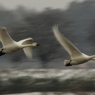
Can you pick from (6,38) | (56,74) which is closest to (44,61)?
(56,74)

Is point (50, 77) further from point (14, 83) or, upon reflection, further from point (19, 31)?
point (19, 31)

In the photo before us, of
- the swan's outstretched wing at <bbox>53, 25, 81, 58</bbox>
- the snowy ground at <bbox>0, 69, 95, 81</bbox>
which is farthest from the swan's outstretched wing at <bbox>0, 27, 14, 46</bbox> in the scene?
the snowy ground at <bbox>0, 69, 95, 81</bbox>

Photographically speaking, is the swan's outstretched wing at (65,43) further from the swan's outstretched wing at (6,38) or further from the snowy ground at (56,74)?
the snowy ground at (56,74)

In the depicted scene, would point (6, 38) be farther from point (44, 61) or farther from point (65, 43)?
point (44, 61)

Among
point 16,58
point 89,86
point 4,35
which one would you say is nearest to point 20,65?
point 16,58

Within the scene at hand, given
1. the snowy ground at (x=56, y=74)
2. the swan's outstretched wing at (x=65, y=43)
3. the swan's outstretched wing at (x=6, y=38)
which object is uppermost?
the snowy ground at (x=56, y=74)

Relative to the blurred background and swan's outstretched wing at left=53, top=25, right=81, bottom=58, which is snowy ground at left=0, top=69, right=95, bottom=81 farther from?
swan's outstretched wing at left=53, top=25, right=81, bottom=58

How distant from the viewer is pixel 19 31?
42094mm

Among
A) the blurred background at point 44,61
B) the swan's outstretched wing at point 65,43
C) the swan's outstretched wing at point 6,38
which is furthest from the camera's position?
the blurred background at point 44,61

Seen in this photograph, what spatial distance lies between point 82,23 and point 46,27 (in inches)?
701

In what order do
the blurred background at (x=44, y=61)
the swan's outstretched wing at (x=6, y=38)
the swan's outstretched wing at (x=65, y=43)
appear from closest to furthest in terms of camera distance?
the swan's outstretched wing at (x=65, y=43)
the swan's outstretched wing at (x=6, y=38)
the blurred background at (x=44, y=61)

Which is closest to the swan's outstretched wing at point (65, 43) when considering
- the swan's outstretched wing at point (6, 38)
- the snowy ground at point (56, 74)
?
the swan's outstretched wing at point (6, 38)

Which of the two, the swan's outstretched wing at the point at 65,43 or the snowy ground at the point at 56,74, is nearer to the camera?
the swan's outstretched wing at the point at 65,43

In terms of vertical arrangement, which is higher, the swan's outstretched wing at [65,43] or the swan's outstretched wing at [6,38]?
the swan's outstretched wing at [6,38]
